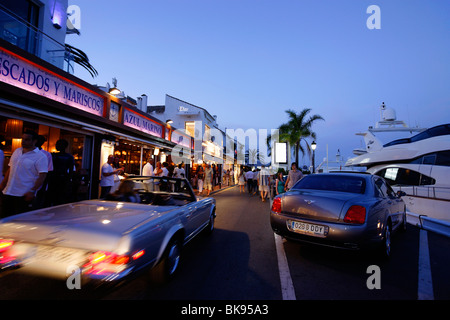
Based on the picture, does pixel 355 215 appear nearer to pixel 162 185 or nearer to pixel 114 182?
pixel 162 185

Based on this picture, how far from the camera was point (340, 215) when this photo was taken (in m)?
3.19

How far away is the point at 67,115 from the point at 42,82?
41.5 inches

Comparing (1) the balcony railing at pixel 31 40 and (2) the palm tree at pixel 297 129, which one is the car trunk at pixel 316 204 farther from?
(2) the palm tree at pixel 297 129

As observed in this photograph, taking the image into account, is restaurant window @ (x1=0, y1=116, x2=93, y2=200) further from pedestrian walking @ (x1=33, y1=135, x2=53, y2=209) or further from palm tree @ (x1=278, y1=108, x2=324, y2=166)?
palm tree @ (x1=278, y1=108, x2=324, y2=166)

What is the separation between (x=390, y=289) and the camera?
2.59m

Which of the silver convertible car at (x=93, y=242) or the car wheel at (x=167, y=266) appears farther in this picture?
the car wheel at (x=167, y=266)

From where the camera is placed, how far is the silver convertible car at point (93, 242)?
1.85 meters

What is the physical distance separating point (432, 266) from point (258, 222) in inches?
142

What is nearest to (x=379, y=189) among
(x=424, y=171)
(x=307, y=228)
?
(x=307, y=228)

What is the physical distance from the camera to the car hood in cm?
191

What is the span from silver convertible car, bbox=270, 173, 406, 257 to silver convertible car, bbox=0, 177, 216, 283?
6.33ft

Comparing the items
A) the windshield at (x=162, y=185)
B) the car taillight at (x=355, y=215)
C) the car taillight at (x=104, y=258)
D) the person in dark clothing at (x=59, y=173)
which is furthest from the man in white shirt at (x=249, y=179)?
the car taillight at (x=104, y=258)
